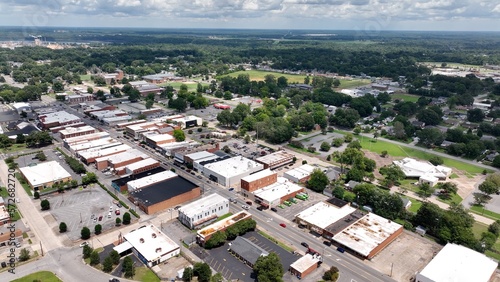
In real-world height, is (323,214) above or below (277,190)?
below

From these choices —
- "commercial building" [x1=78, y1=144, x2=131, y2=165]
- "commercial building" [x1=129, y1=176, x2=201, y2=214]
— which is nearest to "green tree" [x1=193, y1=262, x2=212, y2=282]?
"commercial building" [x1=129, y1=176, x2=201, y2=214]

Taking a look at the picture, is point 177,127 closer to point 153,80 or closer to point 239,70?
point 153,80

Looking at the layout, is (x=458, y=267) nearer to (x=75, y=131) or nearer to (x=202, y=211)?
(x=202, y=211)

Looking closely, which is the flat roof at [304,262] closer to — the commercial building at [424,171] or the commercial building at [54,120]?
the commercial building at [424,171]

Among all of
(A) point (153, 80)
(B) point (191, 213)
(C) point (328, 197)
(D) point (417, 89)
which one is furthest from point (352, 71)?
(B) point (191, 213)

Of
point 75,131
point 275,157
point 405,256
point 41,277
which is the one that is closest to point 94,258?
point 41,277
